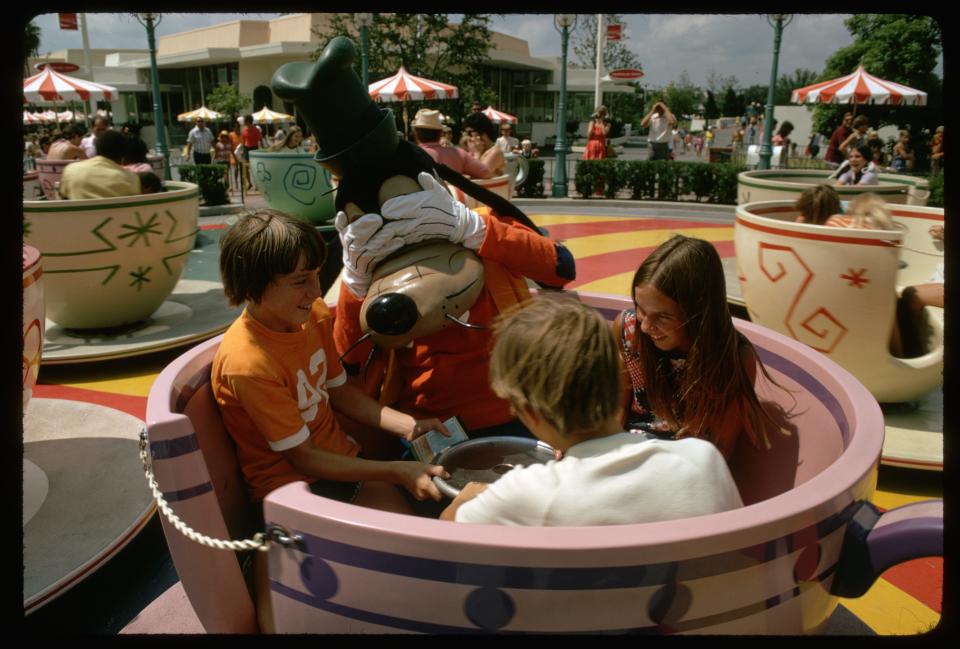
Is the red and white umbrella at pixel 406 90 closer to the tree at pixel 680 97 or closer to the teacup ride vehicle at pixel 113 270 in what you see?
the teacup ride vehicle at pixel 113 270

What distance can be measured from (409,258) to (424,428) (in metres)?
0.44

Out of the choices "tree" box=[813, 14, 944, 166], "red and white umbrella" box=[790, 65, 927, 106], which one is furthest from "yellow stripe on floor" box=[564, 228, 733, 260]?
"tree" box=[813, 14, 944, 166]

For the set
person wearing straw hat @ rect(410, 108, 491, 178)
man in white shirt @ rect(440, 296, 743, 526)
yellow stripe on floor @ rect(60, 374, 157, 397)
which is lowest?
yellow stripe on floor @ rect(60, 374, 157, 397)

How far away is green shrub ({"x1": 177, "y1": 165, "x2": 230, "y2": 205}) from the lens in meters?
10.6

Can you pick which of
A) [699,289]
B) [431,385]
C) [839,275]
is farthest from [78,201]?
[839,275]

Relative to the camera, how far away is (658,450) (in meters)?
1.06

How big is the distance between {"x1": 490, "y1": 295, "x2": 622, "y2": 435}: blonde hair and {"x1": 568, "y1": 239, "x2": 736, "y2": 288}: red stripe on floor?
13.8 ft

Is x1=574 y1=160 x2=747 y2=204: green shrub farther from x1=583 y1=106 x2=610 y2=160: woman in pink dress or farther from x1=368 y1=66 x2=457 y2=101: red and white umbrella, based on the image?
x1=368 y1=66 x2=457 y2=101: red and white umbrella

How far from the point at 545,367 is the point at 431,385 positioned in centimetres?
98

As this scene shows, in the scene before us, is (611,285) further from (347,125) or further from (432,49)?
(432,49)

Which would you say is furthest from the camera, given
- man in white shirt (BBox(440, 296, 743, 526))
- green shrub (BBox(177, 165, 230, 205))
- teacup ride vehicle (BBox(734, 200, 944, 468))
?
green shrub (BBox(177, 165, 230, 205))

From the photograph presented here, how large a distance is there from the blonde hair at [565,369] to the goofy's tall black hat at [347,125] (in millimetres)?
824

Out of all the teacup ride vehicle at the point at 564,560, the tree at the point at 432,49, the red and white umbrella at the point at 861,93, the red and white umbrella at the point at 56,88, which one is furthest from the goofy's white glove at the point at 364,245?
the tree at the point at 432,49

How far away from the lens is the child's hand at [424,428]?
1813mm
